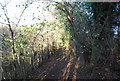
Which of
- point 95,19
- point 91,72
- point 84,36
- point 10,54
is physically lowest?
point 91,72

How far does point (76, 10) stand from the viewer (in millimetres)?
3857

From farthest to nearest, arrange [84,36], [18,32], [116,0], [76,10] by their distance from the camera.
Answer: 1. [76,10]
2. [84,36]
3. [18,32]
4. [116,0]

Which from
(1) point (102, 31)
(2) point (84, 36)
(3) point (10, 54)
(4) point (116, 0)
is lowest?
(3) point (10, 54)

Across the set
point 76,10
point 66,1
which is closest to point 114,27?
point 76,10

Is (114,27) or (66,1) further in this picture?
(66,1)

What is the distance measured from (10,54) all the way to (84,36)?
2.93 metres

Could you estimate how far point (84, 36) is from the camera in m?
3.62

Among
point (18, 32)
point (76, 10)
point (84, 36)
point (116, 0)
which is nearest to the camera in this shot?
point (116, 0)

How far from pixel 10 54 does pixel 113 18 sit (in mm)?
3985

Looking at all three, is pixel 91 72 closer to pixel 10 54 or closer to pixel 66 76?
pixel 66 76

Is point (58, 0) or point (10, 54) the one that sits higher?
point (58, 0)

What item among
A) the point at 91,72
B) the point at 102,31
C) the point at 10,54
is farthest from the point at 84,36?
the point at 10,54

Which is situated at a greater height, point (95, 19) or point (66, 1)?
point (66, 1)

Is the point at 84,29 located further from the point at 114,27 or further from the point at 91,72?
the point at 91,72
